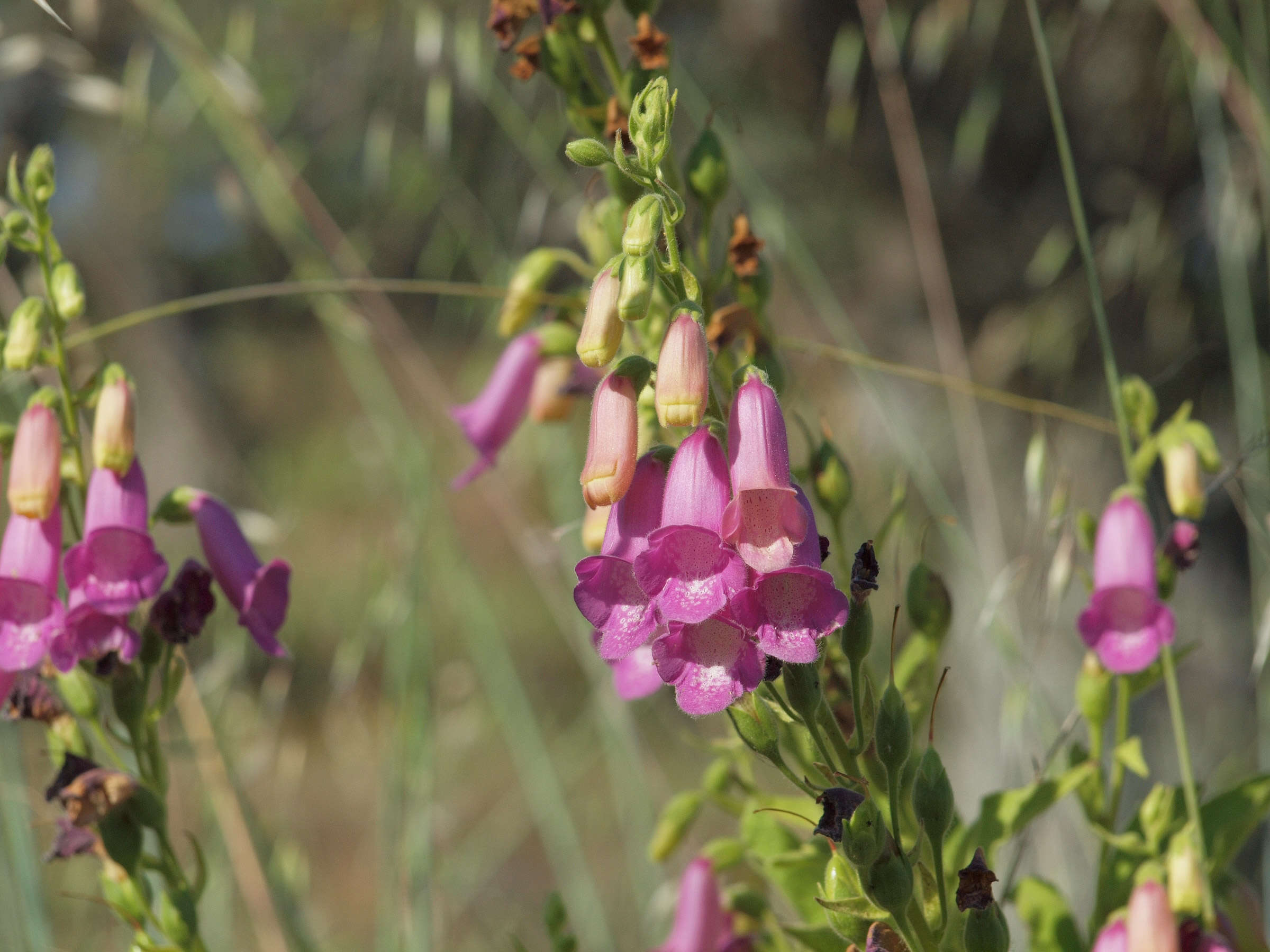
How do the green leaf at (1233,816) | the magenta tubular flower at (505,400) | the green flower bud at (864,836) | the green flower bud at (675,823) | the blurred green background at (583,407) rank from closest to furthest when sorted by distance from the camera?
the green flower bud at (864,836) → the green leaf at (1233,816) → the green flower bud at (675,823) → the magenta tubular flower at (505,400) → the blurred green background at (583,407)

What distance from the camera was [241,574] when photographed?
944 millimetres

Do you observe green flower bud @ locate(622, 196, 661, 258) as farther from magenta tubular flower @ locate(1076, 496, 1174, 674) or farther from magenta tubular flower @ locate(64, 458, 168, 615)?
magenta tubular flower @ locate(1076, 496, 1174, 674)

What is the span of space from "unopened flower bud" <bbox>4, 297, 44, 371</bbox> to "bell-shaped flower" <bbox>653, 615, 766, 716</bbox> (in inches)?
19.7

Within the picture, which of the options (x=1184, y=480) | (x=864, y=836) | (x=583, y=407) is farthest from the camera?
(x=583, y=407)

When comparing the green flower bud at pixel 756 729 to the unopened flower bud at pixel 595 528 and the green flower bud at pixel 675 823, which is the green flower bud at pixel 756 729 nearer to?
the unopened flower bud at pixel 595 528

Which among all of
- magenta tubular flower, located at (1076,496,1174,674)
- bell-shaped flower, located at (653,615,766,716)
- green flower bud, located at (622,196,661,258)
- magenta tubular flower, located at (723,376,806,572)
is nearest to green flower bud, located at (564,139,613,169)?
green flower bud, located at (622,196,661,258)

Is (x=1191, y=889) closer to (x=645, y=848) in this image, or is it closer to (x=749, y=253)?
(x=749, y=253)

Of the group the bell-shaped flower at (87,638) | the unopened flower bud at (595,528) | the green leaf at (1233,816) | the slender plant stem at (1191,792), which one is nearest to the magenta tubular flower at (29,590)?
the bell-shaped flower at (87,638)

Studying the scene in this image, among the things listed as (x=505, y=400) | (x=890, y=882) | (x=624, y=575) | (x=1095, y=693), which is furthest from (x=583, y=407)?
(x=890, y=882)

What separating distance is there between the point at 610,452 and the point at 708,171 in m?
0.36

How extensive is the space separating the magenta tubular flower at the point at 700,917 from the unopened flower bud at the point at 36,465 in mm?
646

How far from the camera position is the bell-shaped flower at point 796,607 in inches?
23.3

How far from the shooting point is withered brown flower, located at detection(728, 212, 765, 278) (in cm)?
90

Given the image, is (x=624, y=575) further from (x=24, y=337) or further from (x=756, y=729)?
(x=24, y=337)
